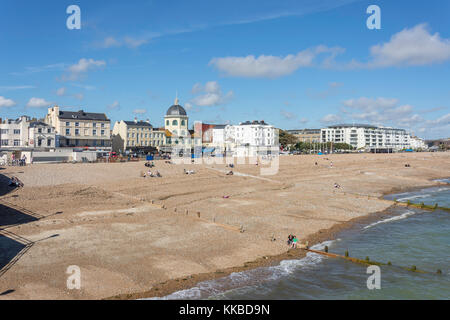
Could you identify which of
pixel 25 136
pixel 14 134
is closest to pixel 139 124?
pixel 25 136

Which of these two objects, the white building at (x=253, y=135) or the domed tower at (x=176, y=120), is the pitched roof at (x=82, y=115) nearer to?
the domed tower at (x=176, y=120)

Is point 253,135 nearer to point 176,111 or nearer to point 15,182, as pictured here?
point 176,111

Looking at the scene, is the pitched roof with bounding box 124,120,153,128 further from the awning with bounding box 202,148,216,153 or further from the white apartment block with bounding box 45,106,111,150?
the awning with bounding box 202,148,216,153

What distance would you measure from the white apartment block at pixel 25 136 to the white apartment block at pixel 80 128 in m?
2.48

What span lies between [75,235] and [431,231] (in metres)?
26.5

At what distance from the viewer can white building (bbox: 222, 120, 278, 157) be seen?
103375 millimetres

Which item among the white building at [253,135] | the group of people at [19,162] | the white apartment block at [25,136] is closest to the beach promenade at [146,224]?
the group of people at [19,162]

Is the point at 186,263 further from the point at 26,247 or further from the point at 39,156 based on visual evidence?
the point at 39,156

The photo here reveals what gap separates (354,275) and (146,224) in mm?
14739

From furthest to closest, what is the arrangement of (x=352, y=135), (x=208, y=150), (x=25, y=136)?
1. (x=352, y=135)
2. (x=208, y=150)
3. (x=25, y=136)

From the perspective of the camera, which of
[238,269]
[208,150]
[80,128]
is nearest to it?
[238,269]

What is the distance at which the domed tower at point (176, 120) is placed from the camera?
8328cm

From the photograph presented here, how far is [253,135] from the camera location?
110062 millimetres

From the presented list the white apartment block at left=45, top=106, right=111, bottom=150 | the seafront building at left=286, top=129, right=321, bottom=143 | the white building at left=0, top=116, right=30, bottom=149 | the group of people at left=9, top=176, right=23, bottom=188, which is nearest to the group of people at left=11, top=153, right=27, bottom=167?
the group of people at left=9, top=176, right=23, bottom=188
